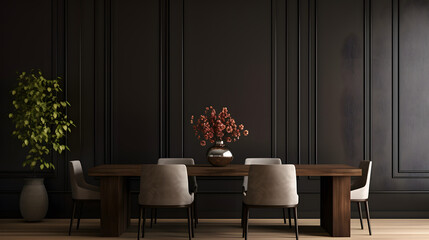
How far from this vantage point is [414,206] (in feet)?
20.4

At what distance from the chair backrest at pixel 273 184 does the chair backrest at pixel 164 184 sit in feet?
2.15

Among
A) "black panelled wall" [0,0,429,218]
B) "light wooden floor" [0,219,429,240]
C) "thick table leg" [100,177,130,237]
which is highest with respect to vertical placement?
"black panelled wall" [0,0,429,218]

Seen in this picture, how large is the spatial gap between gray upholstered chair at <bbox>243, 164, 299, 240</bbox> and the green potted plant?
8.37ft

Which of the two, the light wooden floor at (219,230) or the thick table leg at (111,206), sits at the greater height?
the thick table leg at (111,206)

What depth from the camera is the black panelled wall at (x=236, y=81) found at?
6.18 metres

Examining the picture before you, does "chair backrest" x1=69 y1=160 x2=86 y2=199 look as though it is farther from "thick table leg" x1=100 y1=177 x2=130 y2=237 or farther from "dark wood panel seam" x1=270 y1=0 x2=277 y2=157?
"dark wood panel seam" x1=270 y1=0 x2=277 y2=157

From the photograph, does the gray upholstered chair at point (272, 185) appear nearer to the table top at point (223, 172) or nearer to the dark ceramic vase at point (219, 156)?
the table top at point (223, 172)

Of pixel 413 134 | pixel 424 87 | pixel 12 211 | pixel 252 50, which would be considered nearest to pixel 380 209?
pixel 413 134

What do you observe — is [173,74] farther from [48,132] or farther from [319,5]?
[319,5]

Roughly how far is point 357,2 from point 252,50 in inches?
58.5

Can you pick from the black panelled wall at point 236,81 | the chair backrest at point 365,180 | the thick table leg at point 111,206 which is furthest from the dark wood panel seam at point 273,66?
the thick table leg at point 111,206

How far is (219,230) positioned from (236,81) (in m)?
1.93

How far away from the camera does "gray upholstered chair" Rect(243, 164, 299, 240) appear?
4.48 meters

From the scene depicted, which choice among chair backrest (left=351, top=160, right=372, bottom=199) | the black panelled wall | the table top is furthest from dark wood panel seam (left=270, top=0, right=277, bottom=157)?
the table top
